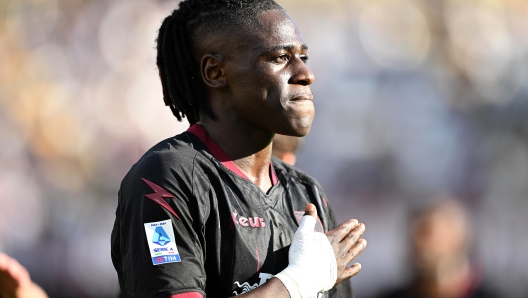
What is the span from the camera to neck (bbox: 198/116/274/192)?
8.34 ft

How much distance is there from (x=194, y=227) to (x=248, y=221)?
211 mm

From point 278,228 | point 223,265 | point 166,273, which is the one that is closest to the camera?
point 166,273

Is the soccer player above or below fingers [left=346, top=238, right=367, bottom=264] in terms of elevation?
above

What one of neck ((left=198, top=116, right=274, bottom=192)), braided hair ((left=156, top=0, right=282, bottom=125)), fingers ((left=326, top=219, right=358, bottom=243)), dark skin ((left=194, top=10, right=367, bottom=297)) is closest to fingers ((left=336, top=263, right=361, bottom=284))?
dark skin ((left=194, top=10, right=367, bottom=297))

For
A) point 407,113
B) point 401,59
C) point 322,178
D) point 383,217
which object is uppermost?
point 401,59

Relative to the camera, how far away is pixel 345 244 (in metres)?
2.45

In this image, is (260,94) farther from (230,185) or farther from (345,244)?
(345,244)

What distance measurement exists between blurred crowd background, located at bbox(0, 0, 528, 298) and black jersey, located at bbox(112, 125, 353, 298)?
304 cm

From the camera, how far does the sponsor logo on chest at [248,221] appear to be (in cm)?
231

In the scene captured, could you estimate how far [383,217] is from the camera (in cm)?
570

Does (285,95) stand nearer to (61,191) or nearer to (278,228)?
(278,228)

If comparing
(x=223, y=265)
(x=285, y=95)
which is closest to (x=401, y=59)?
(x=285, y=95)

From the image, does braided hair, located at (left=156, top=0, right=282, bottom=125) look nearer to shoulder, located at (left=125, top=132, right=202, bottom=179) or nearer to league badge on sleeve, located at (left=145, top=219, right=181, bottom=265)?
shoulder, located at (left=125, top=132, right=202, bottom=179)

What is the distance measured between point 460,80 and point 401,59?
1.84ft
